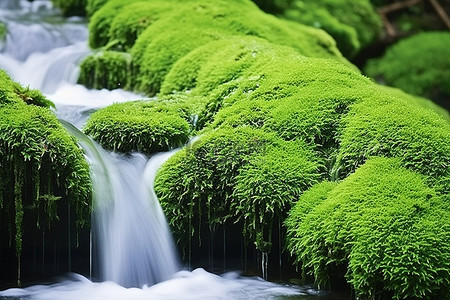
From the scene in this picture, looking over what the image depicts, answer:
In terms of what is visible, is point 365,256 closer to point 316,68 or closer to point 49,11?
point 316,68

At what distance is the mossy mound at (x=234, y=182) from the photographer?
13.1 feet

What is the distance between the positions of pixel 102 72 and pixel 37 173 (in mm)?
2684

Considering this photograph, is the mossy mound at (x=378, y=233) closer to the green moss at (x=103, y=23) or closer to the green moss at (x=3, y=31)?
the green moss at (x=103, y=23)

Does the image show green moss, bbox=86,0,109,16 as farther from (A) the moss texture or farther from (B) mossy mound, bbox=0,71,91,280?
(B) mossy mound, bbox=0,71,91,280

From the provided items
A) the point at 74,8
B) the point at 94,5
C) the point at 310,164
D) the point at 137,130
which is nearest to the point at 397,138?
the point at 310,164

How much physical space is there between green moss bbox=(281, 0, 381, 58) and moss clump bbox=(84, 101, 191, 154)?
16.6ft

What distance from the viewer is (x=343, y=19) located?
33.4ft

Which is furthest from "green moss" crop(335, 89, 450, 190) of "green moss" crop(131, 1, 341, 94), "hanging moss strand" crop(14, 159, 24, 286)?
"green moss" crop(131, 1, 341, 94)

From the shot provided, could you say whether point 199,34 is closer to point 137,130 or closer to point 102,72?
point 102,72

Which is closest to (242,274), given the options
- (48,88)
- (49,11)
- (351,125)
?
(351,125)

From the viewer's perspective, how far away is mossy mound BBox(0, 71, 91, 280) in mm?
3885

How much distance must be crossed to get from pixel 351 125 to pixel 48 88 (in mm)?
3494

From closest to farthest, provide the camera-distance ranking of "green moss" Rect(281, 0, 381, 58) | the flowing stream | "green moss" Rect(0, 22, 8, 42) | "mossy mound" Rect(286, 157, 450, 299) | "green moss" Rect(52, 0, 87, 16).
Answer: "mossy mound" Rect(286, 157, 450, 299)
the flowing stream
"green moss" Rect(0, 22, 8, 42)
"green moss" Rect(52, 0, 87, 16)
"green moss" Rect(281, 0, 381, 58)

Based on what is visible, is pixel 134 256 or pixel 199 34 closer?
pixel 134 256
